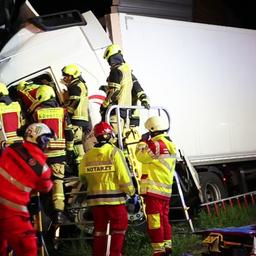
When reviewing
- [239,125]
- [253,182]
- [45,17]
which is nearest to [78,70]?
[45,17]

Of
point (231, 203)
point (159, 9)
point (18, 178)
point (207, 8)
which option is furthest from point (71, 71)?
point (207, 8)

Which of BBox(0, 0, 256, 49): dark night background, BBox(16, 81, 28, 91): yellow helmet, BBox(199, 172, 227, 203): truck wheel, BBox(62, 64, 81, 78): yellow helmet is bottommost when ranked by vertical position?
BBox(199, 172, 227, 203): truck wheel

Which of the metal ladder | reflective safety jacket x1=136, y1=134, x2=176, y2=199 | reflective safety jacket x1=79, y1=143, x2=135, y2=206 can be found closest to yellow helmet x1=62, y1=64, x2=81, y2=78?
reflective safety jacket x1=136, y1=134, x2=176, y2=199

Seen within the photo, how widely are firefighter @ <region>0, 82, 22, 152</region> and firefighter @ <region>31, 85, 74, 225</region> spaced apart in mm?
326

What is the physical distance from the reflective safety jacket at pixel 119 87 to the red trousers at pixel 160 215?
1.56 meters

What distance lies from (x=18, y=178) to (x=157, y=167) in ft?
7.13

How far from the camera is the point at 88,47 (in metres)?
8.19

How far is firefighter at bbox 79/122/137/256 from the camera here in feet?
20.0

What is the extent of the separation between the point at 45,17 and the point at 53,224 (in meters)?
2.62

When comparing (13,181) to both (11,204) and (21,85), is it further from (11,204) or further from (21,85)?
(21,85)

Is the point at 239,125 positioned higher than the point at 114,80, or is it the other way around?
the point at 114,80

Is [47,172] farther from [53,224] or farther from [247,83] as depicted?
[247,83]

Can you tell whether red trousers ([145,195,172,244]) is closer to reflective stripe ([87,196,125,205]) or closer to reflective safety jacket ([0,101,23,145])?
reflective stripe ([87,196,125,205])

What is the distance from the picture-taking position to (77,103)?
765 centimetres
